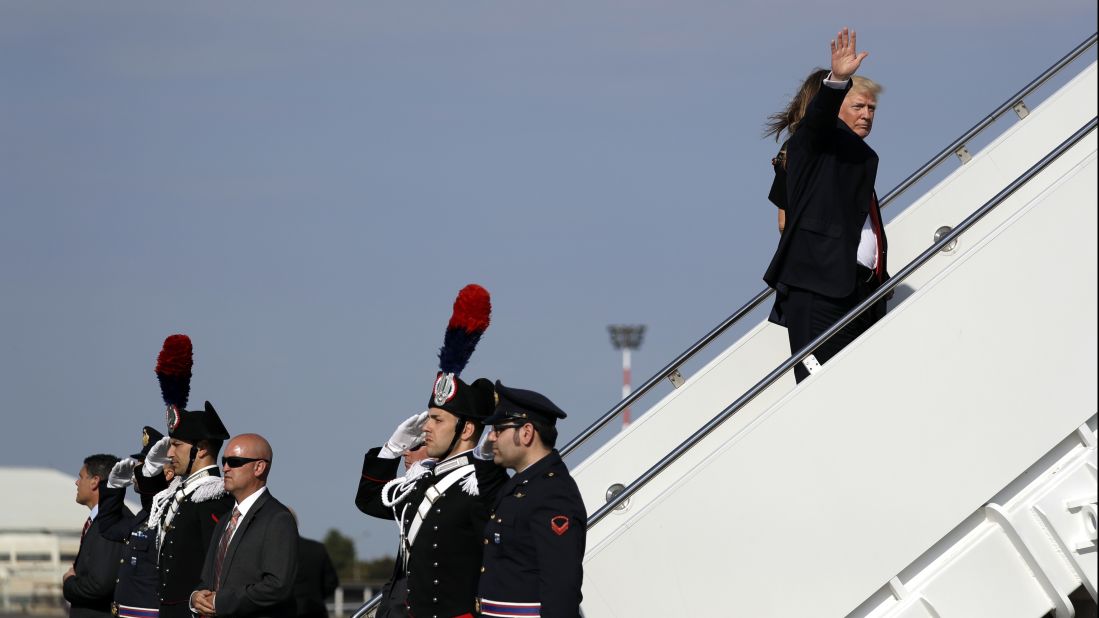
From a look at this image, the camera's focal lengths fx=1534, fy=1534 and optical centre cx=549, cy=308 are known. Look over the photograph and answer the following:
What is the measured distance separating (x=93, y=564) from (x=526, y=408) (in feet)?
17.7

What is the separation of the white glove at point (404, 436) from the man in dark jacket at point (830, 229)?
64.3 inches

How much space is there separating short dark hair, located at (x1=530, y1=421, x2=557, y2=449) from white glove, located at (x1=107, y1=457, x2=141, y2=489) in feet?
14.2

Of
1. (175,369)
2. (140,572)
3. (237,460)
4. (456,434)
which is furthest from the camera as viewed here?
(140,572)

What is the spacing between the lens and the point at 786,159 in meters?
6.72

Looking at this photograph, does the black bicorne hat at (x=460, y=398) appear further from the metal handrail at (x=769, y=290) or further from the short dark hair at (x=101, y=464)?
the short dark hair at (x=101, y=464)

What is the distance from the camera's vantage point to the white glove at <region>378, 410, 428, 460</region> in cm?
661

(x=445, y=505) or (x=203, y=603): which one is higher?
(x=203, y=603)

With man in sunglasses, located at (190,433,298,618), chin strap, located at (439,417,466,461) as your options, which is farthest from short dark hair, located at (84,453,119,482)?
chin strap, located at (439,417,466,461)

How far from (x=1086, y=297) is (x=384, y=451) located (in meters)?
2.95

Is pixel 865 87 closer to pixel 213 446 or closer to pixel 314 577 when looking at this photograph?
pixel 213 446

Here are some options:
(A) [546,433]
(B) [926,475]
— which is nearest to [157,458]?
(A) [546,433]

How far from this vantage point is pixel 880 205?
8398 millimetres

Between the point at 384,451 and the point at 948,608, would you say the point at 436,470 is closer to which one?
the point at 384,451

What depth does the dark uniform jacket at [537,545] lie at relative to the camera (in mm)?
5105
